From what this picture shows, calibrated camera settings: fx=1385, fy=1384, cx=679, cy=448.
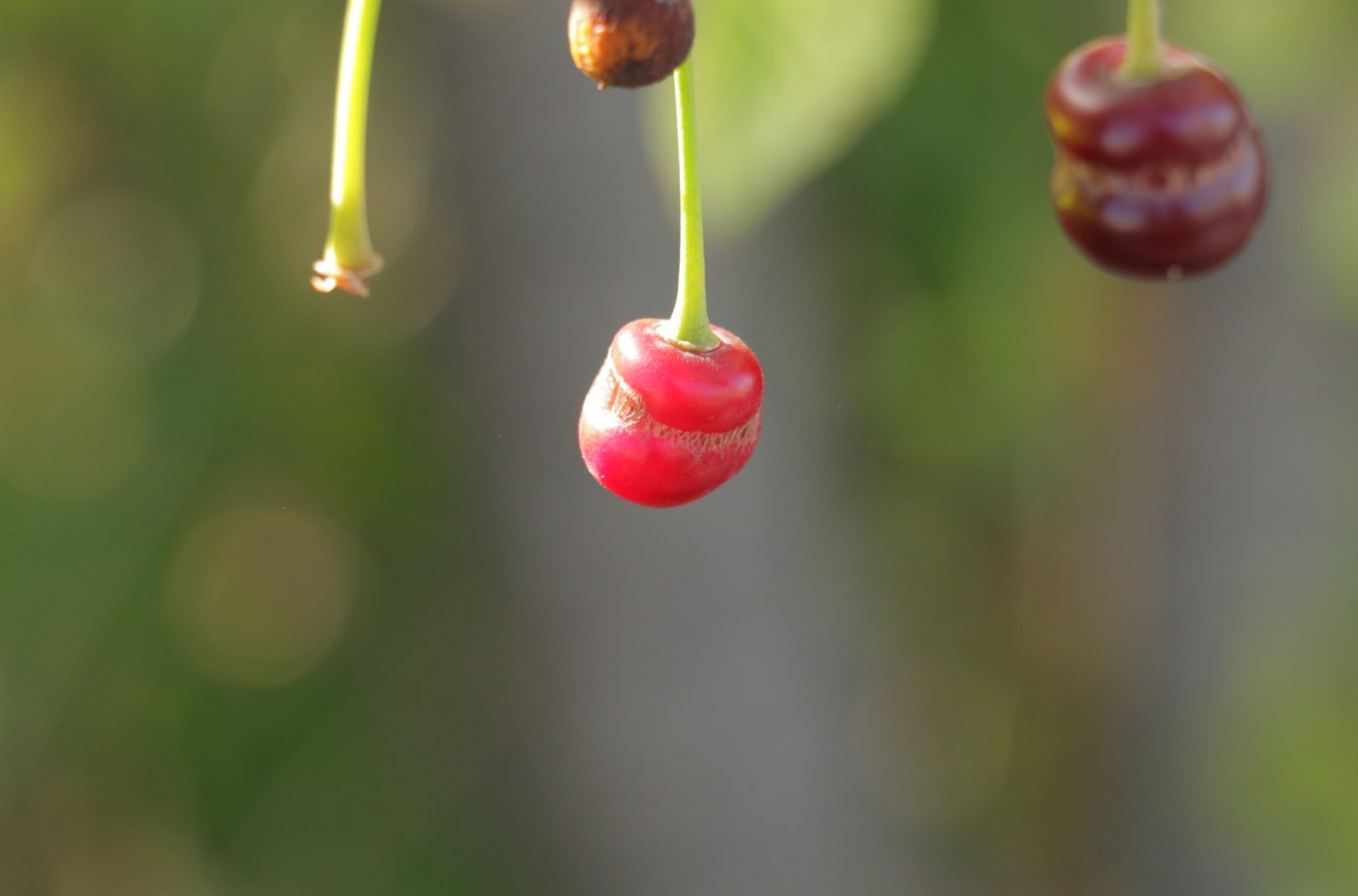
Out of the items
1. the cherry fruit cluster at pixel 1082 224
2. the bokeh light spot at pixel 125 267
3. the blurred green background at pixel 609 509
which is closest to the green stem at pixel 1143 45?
the cherry fruit cluster at pixel 1082 224

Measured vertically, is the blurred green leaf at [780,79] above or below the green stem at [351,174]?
above

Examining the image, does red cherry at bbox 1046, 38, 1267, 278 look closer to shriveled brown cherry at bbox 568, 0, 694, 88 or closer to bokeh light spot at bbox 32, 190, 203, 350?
shriveled brown cherry at bbox 568, 0, 694, 88

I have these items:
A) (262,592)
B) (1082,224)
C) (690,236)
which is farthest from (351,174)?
(262,592)

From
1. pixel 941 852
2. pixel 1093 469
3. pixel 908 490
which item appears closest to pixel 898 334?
pixel 908 490

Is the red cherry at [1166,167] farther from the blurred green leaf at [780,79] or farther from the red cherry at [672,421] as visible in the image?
the blurred green leaf at [780,79]

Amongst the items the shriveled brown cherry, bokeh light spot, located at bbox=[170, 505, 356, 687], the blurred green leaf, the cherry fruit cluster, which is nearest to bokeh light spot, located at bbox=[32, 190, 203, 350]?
bokeh light spot, located at bbox=[170, 505, 356, 687]

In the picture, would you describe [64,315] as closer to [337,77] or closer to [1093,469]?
[337,77]
